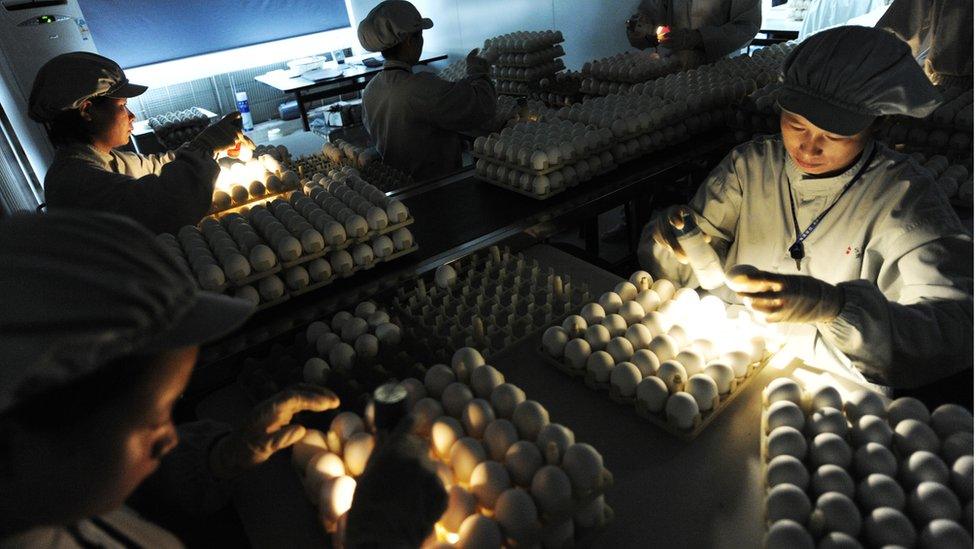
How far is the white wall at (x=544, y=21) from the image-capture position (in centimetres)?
563

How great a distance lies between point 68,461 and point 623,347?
1.17m

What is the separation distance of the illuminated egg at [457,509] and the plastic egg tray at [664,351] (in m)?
0.52

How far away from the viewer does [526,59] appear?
15.5ft

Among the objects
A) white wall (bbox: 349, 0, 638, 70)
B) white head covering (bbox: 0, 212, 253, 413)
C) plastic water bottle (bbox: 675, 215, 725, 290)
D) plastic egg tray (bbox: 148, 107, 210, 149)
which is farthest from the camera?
white wall (bbox: 349, 0, 638, 70)

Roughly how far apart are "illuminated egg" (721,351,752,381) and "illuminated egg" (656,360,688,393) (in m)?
0.13

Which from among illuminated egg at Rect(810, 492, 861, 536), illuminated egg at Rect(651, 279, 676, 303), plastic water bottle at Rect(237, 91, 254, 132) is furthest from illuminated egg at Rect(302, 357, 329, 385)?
plastic water bottle at Rect(237, 91, 254, 132)

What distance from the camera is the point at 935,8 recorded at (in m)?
3.18

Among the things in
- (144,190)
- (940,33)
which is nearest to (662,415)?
(144,190)

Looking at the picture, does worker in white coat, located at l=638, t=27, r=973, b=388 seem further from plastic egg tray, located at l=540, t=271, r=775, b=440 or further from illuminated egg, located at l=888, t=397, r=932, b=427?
illuminated egg, located at l=888, t=397, r=932, b=427

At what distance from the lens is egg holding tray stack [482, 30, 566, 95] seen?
187 inches

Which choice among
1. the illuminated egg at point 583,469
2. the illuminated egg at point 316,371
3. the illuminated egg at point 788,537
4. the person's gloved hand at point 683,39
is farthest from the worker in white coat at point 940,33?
the illuminated egg at point 316,371

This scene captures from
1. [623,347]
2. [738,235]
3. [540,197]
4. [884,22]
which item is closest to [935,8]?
[884,22]

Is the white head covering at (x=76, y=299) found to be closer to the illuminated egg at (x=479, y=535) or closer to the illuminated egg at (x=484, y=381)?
the illuminated egg at (x=479, y=535)

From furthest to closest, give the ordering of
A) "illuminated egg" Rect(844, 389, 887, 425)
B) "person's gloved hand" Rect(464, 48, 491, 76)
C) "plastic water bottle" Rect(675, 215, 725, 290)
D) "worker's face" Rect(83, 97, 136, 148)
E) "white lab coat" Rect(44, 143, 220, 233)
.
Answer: "person's gloved hand" Rect(464, 48, 491, 76)
"worker's face" Rect(83, 97, 136, 148)
"white lab coat" Rect(44, 143, 220, 233)
"plastic water bottle" Rect(675, 215, 725, 290)
"illuminated egg" Rect(844, 389, 887, 425)
